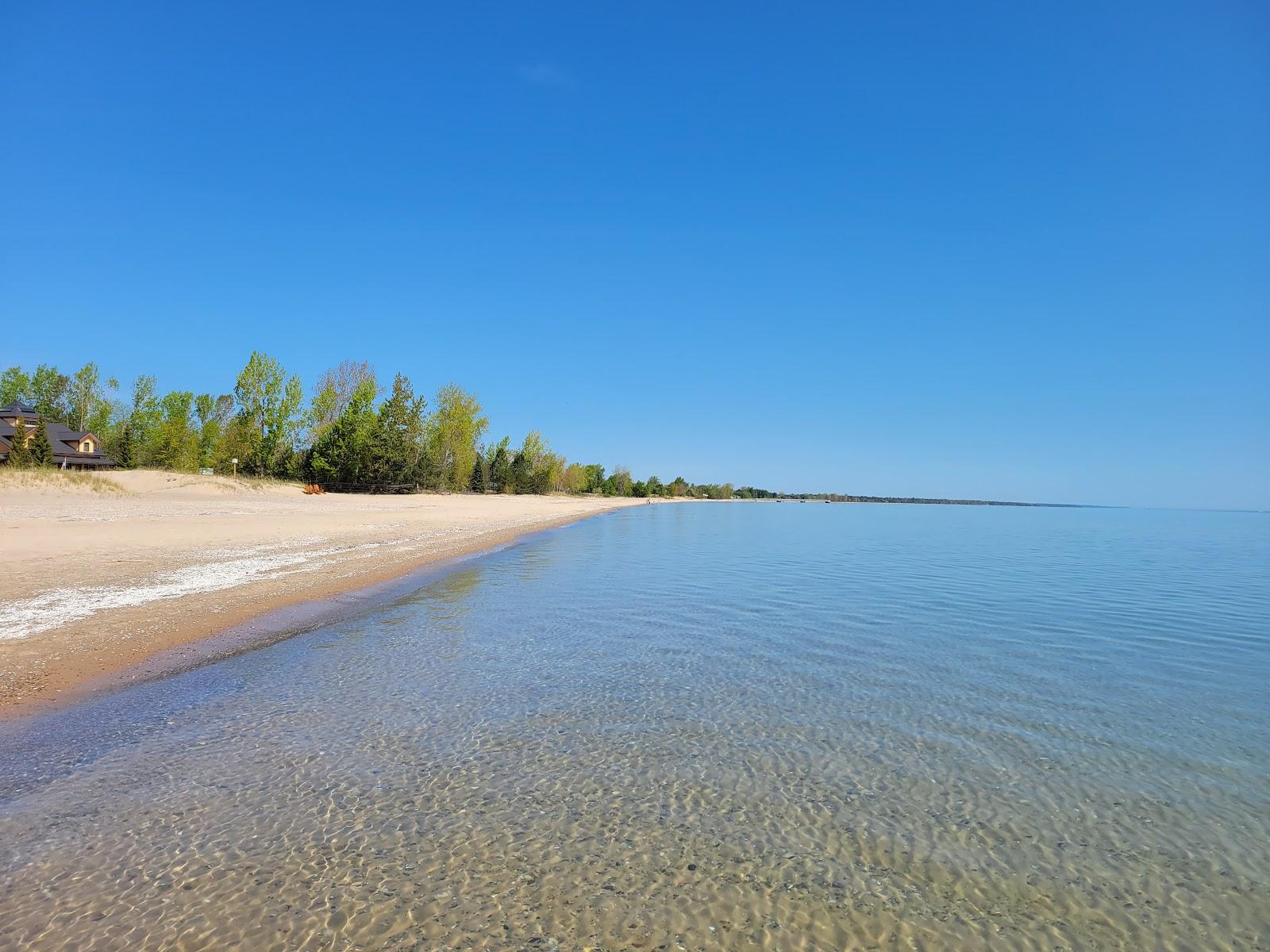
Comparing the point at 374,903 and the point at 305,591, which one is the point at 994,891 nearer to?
the point at 374,903

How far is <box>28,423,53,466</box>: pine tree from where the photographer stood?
47750mm

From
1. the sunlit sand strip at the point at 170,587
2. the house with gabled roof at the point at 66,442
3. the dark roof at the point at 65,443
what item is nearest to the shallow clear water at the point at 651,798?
the sunlit sand strip at the point at 170,587

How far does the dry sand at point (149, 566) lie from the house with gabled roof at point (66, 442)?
3213 cm

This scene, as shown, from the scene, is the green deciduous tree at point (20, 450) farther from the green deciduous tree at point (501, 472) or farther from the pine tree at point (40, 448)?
the green deciduous tree at point (501, 472)

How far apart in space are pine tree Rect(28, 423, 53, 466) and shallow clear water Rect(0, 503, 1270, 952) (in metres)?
55.5

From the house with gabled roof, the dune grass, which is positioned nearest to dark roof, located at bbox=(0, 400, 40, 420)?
the house with gabled roof

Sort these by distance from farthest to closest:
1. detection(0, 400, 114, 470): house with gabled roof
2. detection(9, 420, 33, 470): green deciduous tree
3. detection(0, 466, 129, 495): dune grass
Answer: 1. detection(0, 400, 114, 470): house with gabled roof
2. detection(9, 420, 33, 470): green deciduous tree
3. detection(0, 466, 129, 495): dune grass

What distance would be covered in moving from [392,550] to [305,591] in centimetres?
784

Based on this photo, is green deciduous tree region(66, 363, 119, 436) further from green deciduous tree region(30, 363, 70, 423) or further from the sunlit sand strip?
the sunlit sand strip

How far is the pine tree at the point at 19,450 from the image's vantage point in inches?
1663

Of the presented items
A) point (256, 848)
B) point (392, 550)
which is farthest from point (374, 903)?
point (392, 550)

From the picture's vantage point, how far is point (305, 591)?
1294cm

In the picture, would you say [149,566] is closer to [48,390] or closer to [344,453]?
[344,453]

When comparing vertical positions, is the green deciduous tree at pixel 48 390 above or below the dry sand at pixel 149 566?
above
